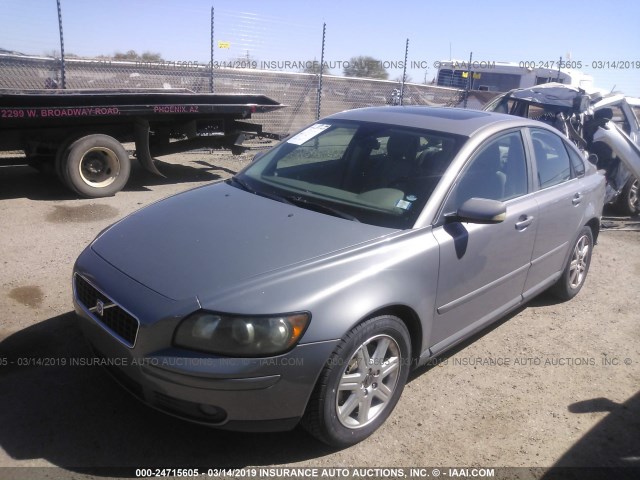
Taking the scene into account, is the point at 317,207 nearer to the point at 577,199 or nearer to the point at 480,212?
the point at 480,212

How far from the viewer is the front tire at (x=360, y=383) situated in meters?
2.71

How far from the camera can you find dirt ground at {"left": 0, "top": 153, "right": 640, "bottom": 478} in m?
2.86

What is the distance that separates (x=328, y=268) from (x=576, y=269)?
11.0ft

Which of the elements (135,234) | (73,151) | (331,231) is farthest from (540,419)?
(73,151)

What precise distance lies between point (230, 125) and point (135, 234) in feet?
20.4

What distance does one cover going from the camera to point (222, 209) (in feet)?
11.5

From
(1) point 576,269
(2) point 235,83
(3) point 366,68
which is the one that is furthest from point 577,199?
(3) point 366,68

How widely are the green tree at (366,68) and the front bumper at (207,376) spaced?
18.7 m

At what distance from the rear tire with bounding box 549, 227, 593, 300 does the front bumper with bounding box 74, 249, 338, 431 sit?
3.19 m

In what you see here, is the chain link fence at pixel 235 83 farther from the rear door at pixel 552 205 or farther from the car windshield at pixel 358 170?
the rear door at pixel 552 205

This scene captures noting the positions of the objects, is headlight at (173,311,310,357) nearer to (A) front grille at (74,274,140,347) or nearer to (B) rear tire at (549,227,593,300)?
(A) front grille at (74,274,140,347)

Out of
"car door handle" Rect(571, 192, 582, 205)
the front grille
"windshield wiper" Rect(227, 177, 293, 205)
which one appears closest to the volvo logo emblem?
the front grille

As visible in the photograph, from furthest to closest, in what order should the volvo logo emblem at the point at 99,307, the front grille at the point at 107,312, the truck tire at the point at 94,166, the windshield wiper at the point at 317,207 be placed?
the truck tire at the point at 94,166 → the windshield wiper at the point at 317,207 → the volvo logo emblem at the point at 99,307 → the front grille at the point at 107,312

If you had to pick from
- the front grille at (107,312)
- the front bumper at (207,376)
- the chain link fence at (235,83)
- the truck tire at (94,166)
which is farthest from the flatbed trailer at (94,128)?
the front bumper at (207,376)
